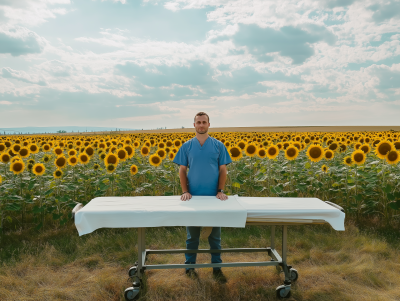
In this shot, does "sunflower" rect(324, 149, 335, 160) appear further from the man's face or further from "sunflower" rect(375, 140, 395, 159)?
the man's face

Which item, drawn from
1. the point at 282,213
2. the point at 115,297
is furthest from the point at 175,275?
the point at 282,213

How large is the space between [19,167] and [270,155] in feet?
17.6

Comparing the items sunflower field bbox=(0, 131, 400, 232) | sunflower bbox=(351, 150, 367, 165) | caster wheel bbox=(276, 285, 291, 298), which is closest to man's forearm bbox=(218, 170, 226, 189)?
caster wheel bbox=(276, 285, 291, 298)

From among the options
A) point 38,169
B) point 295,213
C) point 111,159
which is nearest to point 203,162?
point 295,213

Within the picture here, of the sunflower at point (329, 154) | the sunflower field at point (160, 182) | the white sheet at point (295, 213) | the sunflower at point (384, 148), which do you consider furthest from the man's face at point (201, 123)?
the sunflower at point (329, 154)

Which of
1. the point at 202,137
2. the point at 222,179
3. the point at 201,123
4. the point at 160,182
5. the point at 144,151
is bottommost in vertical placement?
the point at 160,182

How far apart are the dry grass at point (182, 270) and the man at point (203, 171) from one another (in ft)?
Result: 1.46

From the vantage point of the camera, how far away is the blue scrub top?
4.21m

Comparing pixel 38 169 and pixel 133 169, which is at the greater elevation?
pixel 38 169

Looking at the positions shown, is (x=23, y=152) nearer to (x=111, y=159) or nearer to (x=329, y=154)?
(x=111, y=159)

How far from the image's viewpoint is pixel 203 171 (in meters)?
4.23

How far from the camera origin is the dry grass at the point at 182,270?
12.5 ft

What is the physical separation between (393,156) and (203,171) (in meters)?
4.41

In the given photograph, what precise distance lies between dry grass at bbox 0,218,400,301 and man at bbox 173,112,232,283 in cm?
45
